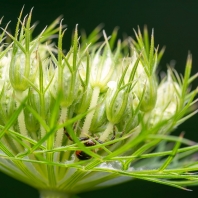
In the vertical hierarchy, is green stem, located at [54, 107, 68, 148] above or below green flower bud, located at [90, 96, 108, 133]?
below

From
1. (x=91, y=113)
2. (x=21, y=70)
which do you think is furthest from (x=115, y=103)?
(x=21, y=70)

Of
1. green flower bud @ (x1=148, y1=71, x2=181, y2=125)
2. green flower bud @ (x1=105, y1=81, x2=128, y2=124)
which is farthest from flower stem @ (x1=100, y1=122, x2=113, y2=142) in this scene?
green flower bud @ (x1=148, y1=71, x2=181, y2=125)

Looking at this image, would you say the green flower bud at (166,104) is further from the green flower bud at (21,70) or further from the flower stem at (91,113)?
the green flower bud at (21,70)

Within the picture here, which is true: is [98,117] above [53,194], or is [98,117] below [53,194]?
above

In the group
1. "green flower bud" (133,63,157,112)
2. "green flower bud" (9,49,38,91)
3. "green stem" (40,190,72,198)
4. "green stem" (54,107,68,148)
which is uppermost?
"green flower bud" (133,63,157,112)

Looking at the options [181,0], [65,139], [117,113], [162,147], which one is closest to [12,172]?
[65,139]

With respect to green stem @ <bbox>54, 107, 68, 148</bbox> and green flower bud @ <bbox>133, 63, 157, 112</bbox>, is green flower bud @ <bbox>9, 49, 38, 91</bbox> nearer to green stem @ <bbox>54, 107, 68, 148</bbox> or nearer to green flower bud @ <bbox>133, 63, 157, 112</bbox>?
green stem @ <bbox>54, 107, 68, 148</bbox>

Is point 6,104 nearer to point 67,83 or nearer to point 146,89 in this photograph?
point 67,83

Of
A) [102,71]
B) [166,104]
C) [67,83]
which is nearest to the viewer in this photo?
[67,83]

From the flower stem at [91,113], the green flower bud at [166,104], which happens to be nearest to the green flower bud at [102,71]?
the flower stem at [91,113]

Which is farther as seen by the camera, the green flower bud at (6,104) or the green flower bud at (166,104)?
the green flower bud at (166,104)

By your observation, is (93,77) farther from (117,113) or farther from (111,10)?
(111,10)
